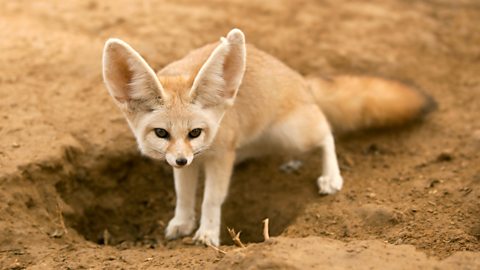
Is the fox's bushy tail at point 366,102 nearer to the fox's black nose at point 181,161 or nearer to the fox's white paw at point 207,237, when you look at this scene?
the fox's white paw at point 207,237

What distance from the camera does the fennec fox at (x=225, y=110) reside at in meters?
3.76

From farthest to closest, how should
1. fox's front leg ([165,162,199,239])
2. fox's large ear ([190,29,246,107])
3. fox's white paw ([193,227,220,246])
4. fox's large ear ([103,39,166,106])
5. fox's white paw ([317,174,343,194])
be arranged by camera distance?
fox's white paw ([317,174,343,194])
fox's front leg ([165,162,199,239])
fox's white paw ([193,227,220,246])
fox's large ear ([190,29,246,107])
fox's large ear ([103,39,166,106])

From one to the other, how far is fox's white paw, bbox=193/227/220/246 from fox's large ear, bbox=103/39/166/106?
1050 millimetres

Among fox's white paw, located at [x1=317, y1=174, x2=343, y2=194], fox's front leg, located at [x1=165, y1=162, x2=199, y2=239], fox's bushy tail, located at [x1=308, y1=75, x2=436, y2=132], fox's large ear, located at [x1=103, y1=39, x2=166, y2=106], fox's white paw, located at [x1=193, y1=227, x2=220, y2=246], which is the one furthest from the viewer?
fox's bushy tail, located at [x1=308, y1=75, x2=436, y2=132]

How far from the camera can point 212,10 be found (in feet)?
21.7

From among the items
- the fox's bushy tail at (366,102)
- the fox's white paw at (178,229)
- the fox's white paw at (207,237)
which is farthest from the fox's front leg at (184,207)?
the fox's bushy tail at (366,102)

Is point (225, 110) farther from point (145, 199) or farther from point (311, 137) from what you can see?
point (145, 199)

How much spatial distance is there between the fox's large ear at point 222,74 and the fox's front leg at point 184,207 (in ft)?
2.44

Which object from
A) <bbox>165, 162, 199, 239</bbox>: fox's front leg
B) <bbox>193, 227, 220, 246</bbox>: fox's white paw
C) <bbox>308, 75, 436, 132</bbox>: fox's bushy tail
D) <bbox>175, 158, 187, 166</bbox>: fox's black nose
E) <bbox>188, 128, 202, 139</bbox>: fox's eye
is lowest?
<bbox>193, 227, 220, 246</bbox>: fox's white paw

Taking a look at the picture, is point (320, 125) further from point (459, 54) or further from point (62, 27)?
point (62, 27)

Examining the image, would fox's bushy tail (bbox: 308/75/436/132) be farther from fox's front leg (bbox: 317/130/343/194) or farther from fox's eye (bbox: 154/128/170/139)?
fox's eye (bbox: 154/128/170/139)

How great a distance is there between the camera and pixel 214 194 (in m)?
4.38

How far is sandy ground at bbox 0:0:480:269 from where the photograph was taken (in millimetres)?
3777

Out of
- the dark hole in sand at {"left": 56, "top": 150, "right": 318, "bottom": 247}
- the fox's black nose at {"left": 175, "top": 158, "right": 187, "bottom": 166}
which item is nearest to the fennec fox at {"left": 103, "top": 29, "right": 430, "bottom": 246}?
the fox's black nose at {"left": 175, "top": 158, "right": 187, "bottom": 166}
